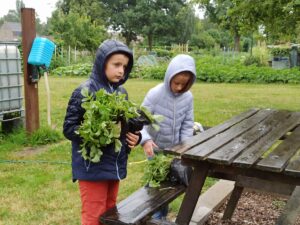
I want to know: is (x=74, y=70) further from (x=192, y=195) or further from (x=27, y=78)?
(x=192, y=195)

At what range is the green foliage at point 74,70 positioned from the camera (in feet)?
68.4

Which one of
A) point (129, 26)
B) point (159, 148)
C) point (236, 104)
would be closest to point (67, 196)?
point (159, 148)

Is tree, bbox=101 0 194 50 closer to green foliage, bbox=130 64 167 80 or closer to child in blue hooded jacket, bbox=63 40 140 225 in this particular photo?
green foliage, bbox=130 64 167 80

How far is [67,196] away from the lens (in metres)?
4.18

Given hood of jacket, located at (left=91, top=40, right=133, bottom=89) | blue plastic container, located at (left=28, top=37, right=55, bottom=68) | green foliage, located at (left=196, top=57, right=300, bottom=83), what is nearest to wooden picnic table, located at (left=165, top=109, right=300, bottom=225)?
hood of jacket, located at (left=91, top=40, right=133, bottom=89)

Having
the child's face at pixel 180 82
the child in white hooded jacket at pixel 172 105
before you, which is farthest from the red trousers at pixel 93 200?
the child's face at pixel 180 82

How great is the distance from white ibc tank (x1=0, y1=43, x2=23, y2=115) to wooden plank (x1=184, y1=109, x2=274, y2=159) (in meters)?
3.57

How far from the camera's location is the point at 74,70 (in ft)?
69.2

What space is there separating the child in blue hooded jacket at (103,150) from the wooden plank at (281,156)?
788mm

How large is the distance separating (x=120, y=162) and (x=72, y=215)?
1.34 metres

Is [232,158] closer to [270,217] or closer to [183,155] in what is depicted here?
[183,155]

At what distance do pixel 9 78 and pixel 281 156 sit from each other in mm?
4524

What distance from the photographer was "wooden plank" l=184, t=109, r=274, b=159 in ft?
7.94

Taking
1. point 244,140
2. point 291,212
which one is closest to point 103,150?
point 244,140
